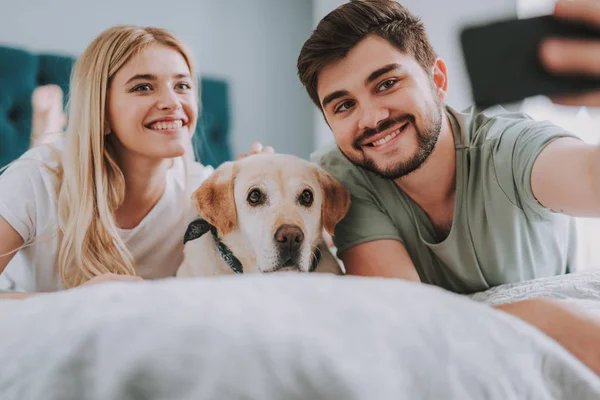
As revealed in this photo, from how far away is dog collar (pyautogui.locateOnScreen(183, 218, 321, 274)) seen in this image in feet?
4.53

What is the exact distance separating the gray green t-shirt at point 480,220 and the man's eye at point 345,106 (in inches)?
9.1

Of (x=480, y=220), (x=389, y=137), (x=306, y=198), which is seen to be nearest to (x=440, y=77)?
(x=389, y=137)

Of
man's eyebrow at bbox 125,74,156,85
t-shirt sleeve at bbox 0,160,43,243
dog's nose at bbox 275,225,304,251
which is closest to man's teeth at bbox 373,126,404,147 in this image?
dog's nose at bbox 275,225,304,251

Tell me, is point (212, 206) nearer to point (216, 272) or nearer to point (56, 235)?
point (216, 272)

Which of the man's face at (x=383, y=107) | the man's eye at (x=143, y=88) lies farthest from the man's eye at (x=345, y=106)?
the man's eye at (x=143, y=88)

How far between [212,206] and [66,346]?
96cm

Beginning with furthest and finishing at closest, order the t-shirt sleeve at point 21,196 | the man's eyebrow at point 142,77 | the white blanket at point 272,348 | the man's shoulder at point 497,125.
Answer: the man's eyebrow at point 142,77 → the t-shirt sleeve at point 21,196 → the man's shoulder at point 497,125 → the white blanket at point 272,348

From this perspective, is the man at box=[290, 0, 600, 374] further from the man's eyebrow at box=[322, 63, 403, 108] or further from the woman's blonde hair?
the woman's blonde hair

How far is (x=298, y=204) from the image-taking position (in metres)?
1.38

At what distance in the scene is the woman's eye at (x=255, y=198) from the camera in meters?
1.36

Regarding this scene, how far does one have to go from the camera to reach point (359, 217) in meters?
1.44

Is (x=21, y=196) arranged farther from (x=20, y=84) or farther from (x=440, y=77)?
(x=440, y=77)

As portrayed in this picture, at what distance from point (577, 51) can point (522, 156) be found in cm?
73

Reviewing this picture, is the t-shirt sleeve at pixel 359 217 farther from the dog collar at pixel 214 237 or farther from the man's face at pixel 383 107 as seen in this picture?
the dog collar at pixel 214 237
